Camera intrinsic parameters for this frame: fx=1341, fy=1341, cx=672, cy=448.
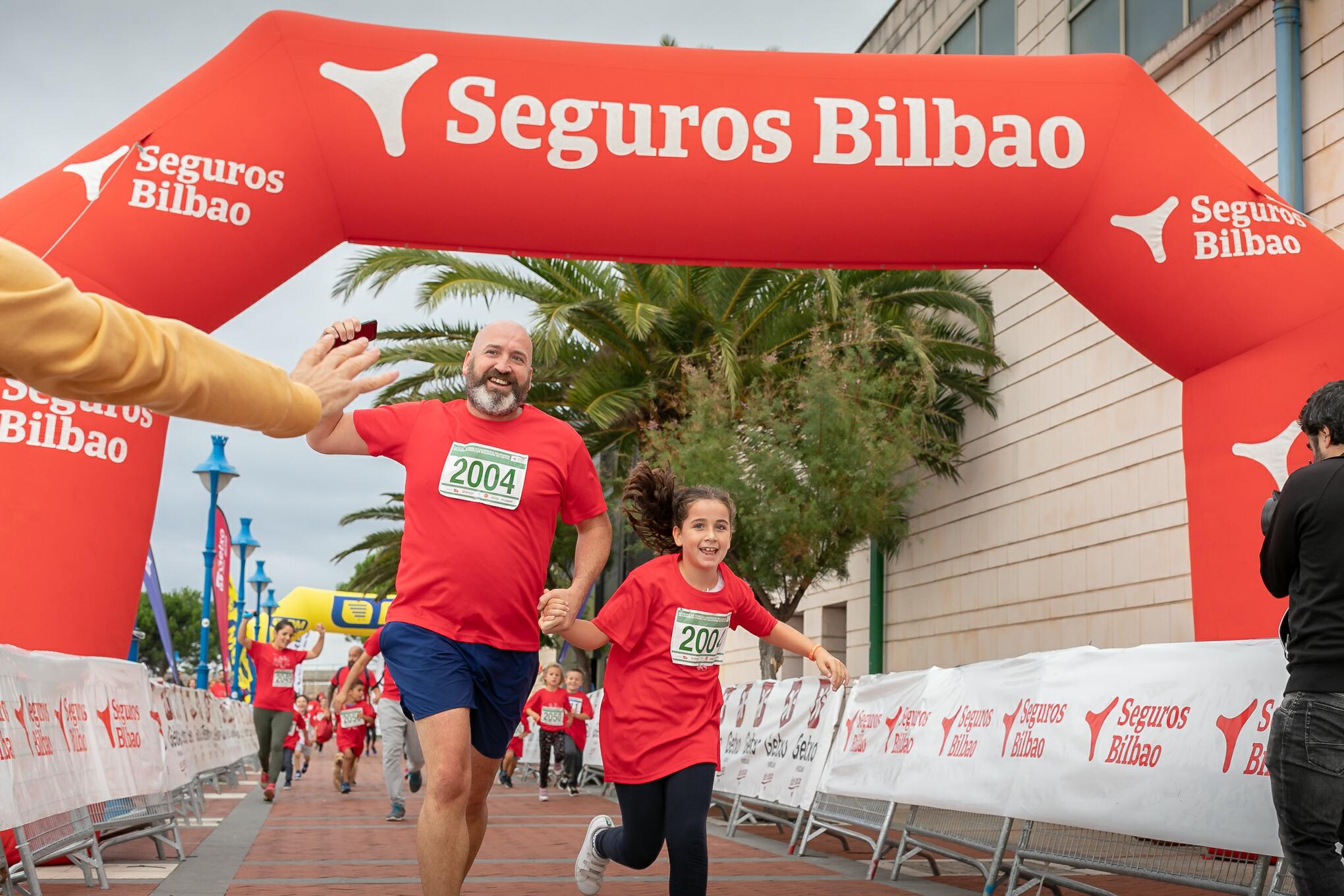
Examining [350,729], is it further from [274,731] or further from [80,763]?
[80,763]

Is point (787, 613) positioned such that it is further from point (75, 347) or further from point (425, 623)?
point (75, 347)

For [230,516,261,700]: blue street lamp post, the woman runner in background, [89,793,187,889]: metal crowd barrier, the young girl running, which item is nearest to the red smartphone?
[89,793,187,889]: metal crowd barrier

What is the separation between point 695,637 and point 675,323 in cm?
1265

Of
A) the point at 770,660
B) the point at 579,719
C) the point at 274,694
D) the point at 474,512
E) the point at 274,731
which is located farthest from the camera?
the point at 579,719

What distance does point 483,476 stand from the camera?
516cm

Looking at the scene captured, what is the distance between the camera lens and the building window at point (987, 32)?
1828 cm

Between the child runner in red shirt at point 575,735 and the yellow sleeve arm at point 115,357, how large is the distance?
15.8 m

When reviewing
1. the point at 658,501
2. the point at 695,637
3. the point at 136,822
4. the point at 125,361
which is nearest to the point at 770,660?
the point at 136,822

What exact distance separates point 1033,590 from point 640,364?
19.5ft

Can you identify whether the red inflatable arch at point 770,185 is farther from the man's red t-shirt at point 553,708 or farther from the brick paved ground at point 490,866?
the man's red t-shirt at point 553,708

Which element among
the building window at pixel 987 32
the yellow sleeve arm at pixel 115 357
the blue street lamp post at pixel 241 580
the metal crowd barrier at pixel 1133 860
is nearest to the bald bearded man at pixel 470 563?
the metal crowd barrier at pixel 1133 860

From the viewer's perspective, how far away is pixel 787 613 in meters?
17.8

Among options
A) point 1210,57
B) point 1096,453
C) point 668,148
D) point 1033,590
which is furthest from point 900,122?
point 1033,590

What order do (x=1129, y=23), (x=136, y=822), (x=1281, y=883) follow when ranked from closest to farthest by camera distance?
(x=1281, y=883) < (x=136, y=822) < (x=1129, y=23)
